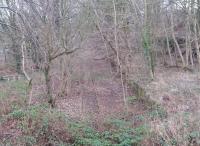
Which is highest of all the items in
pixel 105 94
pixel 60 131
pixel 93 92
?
pixel 60 131

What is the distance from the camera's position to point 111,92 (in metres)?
20.3

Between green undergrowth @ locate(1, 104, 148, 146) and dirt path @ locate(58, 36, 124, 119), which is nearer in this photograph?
green undergrowth @ locate(1, 104, 148, 146)

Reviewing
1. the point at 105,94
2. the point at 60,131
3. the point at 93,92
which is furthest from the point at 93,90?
the point at 60,131

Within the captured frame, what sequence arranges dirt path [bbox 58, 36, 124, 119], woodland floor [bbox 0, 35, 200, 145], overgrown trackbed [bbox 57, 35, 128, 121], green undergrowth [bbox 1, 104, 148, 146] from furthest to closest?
1. overgrown trackbed [bbox 57, 35, 128, 121]
2. dirt path [bbox 58, 36, 124, 119]
3. woodland floor [bbox 0, 35, 200, 145]
4. green undergrowth [bbox 1, 104, 148, 146]

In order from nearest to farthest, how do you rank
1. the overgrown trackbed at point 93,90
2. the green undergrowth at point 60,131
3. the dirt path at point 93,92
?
the green undergrowth at point 60,131
the dirt path at point 93,92
the overgrown trackbed at point 93,90

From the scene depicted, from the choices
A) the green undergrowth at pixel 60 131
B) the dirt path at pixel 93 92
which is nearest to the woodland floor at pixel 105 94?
the dirt path at pixel 93 92

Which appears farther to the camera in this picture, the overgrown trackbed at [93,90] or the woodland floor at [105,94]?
the overgrown trackbed at [93,90]

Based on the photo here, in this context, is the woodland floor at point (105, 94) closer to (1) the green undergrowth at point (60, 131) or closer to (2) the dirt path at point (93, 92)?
(2) the dirt path at point (93, 92)

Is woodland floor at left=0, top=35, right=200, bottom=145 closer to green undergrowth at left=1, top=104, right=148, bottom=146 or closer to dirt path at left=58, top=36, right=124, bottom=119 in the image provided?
dirt path at left=58, top=36, right=124, bottom=119

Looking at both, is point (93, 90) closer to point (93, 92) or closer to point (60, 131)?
point (93, 92)

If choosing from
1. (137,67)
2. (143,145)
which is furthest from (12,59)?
(143,145)

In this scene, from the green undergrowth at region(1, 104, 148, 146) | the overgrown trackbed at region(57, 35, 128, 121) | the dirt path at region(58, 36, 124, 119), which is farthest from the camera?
the overgrown trackbed at region(57, 35, 128, 121)

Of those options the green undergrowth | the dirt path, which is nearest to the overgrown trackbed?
the dirt path

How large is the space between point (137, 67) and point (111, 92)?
293 centimetres
